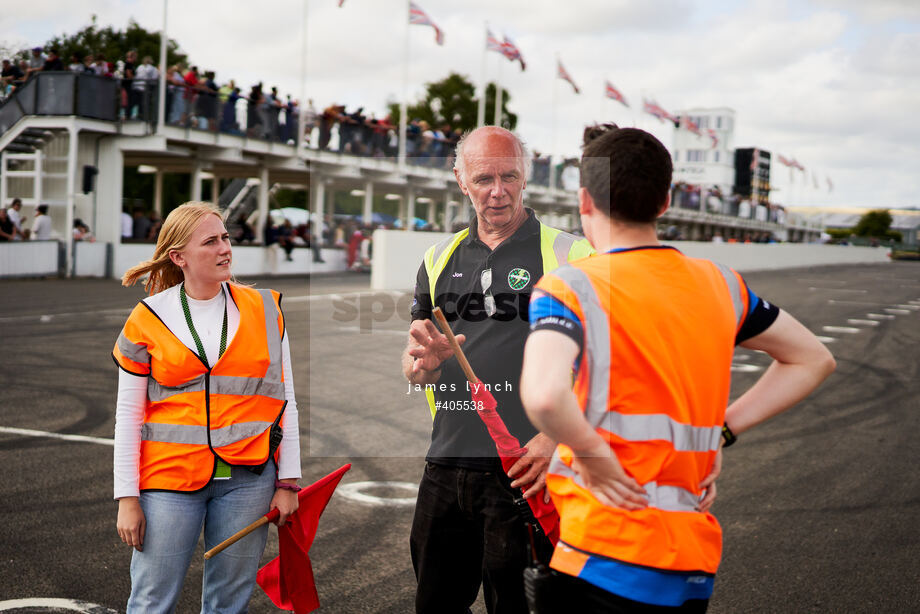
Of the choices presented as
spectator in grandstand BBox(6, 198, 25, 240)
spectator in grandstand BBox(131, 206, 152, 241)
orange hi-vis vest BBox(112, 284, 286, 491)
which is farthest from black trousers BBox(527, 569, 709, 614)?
spectator in grandstand BBox(131, 206, 152, 241)

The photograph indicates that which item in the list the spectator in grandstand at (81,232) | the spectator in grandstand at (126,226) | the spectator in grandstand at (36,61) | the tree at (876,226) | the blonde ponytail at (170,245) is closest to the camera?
the blonde ponytail at (170,245)

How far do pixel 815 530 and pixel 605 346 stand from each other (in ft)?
13.1

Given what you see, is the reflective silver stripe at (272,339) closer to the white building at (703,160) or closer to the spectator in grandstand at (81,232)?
the spectator in grandstand at (81,232)

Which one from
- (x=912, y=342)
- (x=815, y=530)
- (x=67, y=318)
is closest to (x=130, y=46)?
(x=67, y=318)

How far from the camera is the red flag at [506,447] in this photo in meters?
2.58

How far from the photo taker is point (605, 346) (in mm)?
1848

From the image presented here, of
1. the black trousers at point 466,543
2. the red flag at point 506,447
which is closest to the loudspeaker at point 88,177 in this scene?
the black trousers at point 466,543

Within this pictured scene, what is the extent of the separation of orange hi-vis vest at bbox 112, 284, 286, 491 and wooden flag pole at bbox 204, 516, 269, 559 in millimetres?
210

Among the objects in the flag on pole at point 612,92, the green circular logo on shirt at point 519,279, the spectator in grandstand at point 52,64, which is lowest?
the green circular logo on shirt at point 519,279

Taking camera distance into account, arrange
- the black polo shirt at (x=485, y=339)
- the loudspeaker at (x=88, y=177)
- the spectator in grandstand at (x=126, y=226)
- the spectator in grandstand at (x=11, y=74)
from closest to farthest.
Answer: the black polo shirt at (x=485, y=339) → the loudspeaker at (x=88, y=177) → the spectator in grandstand at (x=11, y=74) → the spectator in grandstand at (x=126, y=226)

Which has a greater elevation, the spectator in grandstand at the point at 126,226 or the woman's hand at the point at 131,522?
the spectator in grandstand at the point at 126,226

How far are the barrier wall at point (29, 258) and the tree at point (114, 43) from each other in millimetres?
25898

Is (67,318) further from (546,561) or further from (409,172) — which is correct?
(409,172)

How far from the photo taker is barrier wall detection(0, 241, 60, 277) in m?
20.5
